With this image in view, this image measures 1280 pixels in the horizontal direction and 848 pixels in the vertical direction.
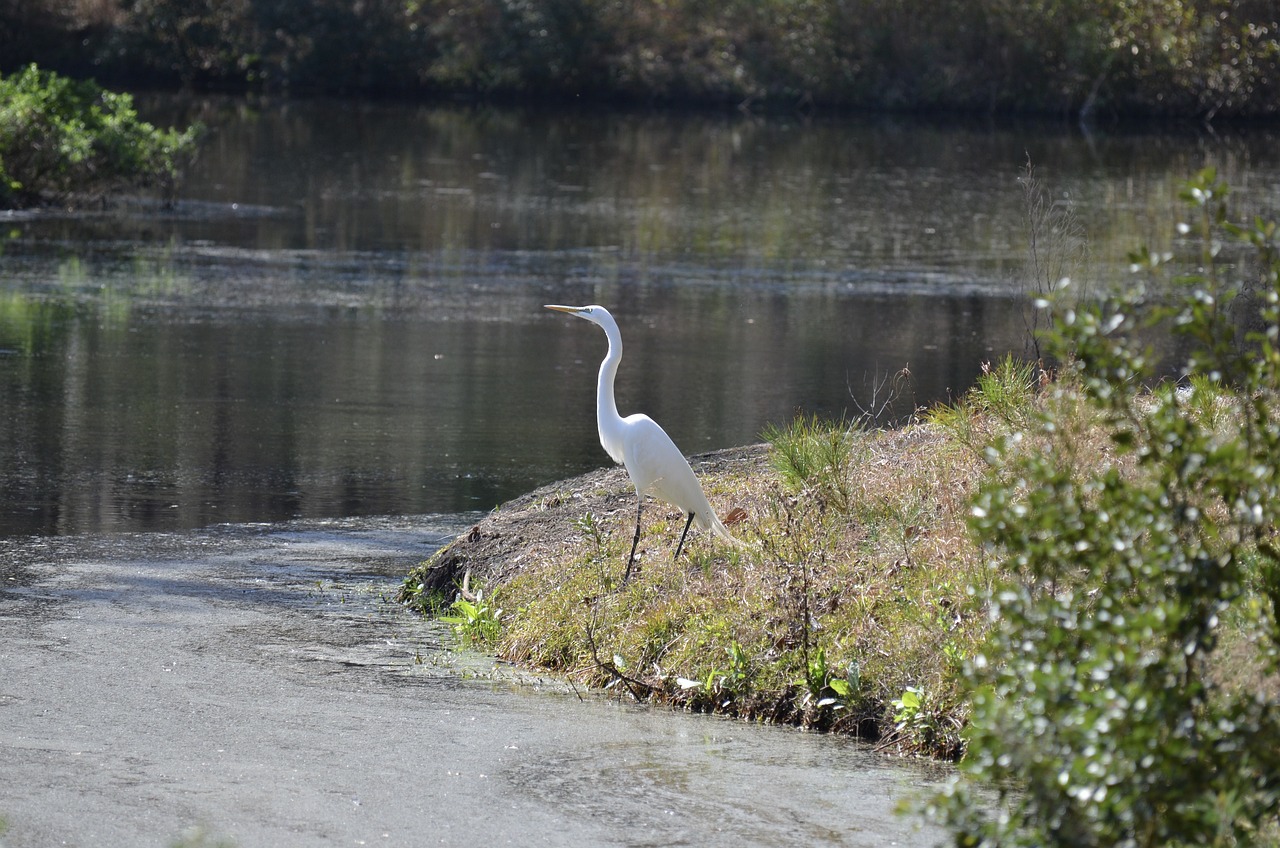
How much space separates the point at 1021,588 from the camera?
4.43 metres

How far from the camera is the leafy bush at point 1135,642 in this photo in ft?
13.0

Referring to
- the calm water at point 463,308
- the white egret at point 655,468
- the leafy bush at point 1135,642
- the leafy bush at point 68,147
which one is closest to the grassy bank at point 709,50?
the calm water at point 463,308

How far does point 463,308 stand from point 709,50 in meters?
36.5

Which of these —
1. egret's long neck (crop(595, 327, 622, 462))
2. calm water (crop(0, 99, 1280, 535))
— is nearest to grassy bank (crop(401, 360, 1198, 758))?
egret's long neck (crop(595, 327, 622, 462))

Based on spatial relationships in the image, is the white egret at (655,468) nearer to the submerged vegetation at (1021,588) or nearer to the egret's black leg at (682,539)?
the egret's black leg at (682,539)

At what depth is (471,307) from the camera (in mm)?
19016

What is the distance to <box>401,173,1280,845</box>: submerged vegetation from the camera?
4.04 meters

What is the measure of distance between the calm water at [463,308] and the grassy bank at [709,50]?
13668 mm

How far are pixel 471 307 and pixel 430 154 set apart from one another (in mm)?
18125

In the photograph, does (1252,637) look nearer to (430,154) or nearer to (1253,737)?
(1253,737)

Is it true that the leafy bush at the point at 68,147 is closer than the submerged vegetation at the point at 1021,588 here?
No

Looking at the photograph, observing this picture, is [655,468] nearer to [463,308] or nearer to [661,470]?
[661,470]

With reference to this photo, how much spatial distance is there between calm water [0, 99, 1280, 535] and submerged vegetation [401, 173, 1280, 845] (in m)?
2.65

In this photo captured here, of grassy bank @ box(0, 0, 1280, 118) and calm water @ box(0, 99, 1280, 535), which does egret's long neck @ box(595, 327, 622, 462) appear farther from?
grassy bank @ box(0, 0, 1280, 118)
